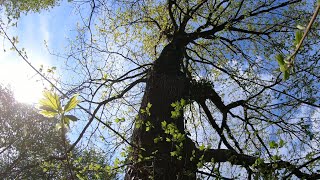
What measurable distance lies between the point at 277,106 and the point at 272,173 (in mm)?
2420

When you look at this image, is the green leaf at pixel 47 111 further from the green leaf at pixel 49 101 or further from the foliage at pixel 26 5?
the foliage at pixel 26 5

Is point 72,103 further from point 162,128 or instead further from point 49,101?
point 162,128

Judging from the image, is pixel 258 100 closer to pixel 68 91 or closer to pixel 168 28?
pixel 168 28

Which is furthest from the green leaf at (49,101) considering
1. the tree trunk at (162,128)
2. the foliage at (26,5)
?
the foliage at (26,5)

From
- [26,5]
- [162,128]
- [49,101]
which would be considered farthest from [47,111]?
[26,5]

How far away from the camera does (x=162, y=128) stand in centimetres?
274

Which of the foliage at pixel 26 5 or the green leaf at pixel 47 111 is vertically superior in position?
the foliage at pixel 26 5

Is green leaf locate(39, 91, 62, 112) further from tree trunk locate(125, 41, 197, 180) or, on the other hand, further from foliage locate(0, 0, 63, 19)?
foliage locate(0, 0, 63, 19)

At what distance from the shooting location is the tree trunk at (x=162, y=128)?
117 inches

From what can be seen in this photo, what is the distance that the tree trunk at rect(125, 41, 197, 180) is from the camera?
2.98m

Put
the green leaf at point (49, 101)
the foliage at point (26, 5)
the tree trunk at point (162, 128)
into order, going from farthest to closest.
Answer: the foliage at point (26, 5), the tree trunk at point (162, 128), the green leaf at point (49, 101)

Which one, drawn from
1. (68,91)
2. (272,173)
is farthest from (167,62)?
(272,173)

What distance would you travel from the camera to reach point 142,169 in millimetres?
3059

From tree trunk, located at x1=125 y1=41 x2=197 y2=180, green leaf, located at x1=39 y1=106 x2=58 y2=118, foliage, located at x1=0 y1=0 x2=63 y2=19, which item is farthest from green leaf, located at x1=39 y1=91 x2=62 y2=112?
foliage, located at x1=0 y1=0 x2=63 y2=19
